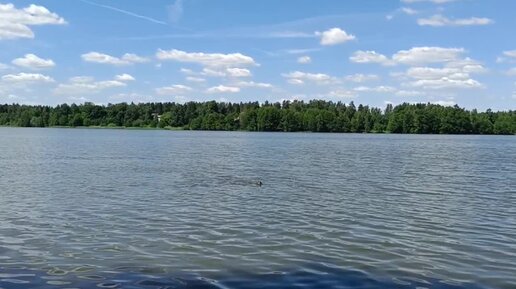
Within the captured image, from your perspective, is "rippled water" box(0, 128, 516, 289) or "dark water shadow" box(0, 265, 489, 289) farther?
"rippled water" box(0, 128, 516, 289)

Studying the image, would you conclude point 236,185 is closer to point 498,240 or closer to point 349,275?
point 498,240

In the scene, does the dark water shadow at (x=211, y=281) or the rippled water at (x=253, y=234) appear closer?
the dark water shadow at (x=211, y=281)

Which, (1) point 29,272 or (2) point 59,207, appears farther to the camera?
(2) point 59,207

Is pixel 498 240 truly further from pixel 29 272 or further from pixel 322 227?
pixel 29 272

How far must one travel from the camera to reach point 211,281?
1405cm

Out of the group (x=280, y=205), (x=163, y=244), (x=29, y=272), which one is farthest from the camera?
(x=280, y=205)

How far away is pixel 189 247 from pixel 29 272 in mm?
4921

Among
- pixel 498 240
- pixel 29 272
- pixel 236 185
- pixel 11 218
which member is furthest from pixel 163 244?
pixel 236 185

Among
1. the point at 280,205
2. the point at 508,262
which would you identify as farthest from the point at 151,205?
the point at 508,262

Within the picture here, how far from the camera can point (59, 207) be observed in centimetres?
2588

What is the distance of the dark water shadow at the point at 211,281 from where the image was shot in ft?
44.7

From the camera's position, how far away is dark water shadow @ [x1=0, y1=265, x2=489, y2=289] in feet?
44.7

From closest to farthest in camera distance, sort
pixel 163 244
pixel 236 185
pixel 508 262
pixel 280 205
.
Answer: pixel 508 262 → pixel 163 244 → pixel 280 205 → pixel 236 185

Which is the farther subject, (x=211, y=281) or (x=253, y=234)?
(x=253, y=234)
